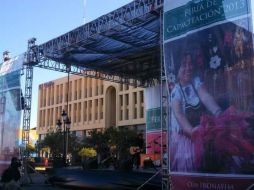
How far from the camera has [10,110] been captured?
2222 centimetres

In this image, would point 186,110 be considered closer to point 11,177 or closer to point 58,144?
point 11,177

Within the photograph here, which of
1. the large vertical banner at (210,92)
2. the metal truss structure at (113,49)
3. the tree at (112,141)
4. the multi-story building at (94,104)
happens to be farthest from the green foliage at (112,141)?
the large vertical banner at (210,92)

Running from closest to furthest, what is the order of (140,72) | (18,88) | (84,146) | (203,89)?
1. (203,89)
2. (18,88)
3. (140,72)
4. (84,146)

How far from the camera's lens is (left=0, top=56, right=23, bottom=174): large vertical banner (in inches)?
846

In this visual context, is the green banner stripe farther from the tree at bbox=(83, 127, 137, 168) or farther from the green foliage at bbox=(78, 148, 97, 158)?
the green foliage at bbox=(78, 148, 97, 158)

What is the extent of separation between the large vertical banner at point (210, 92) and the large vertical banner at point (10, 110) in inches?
431

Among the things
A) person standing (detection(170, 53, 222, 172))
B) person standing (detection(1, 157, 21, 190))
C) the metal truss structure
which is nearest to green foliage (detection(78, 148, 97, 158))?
the metal truss structure

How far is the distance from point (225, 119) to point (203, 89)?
3.84 ft

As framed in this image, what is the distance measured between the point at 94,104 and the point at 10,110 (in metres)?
46.5

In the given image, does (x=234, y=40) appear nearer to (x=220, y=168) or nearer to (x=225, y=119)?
(x=225, y=119)

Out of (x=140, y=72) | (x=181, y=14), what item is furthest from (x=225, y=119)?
(x=140, y=72)

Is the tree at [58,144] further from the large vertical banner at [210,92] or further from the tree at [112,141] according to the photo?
the large vertical banner at [210,92]

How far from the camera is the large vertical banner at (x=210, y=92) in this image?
10.8m

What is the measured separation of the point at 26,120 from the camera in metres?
22.0
